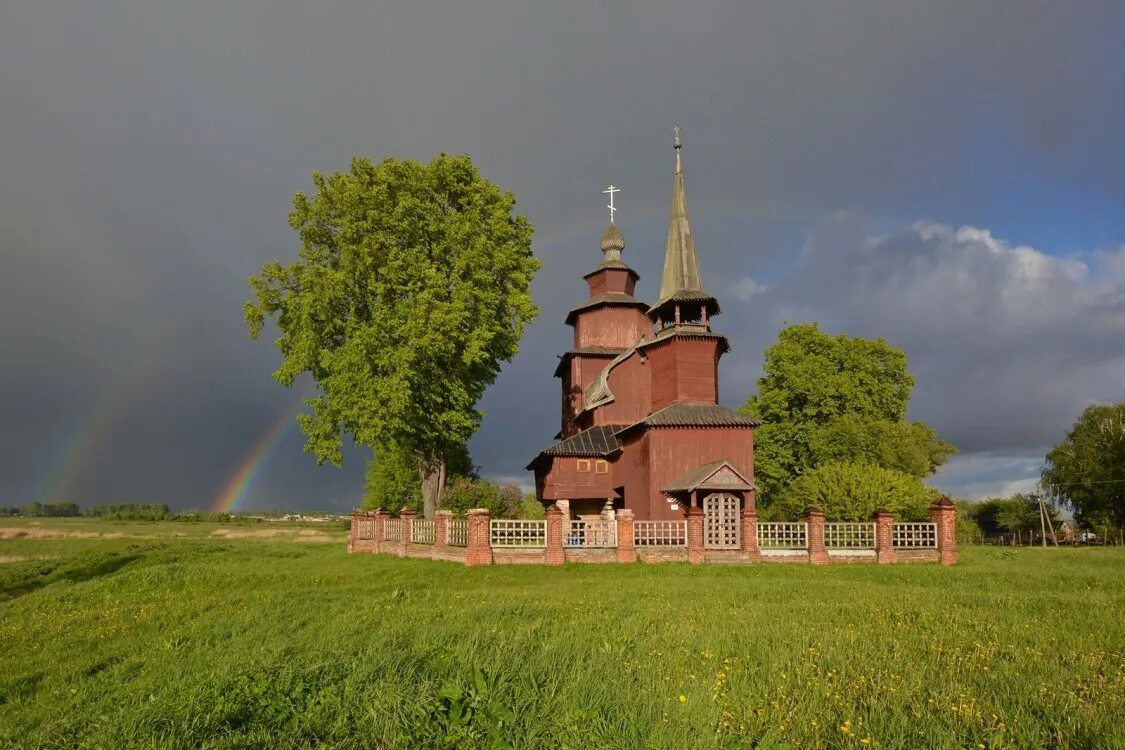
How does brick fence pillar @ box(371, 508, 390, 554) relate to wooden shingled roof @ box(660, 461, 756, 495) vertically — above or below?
below

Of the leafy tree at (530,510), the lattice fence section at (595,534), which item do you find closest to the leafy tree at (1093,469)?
the leafy tree at (530,510)

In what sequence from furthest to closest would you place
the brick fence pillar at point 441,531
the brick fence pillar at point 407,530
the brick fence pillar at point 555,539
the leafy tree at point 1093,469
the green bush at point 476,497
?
the leafy tree at point 1093,469 → the green bush at point 476,497 → the brick fence pillar at point 407,530 → the brick fence pillar at point 441,531 → the brick fence pillar at point 555,539

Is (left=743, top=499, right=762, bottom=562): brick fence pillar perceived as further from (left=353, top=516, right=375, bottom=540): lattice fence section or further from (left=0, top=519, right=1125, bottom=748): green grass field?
(left=353, top=516, right=375, bottom=540): lattice fence section

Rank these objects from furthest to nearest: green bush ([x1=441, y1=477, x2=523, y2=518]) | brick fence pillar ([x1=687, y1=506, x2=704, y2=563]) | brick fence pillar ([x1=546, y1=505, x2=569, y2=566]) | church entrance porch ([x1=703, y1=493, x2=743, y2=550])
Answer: green bush ([x1=441, y1=477, x2=523, y2=518]) < church entrance porch ([x1=703, y1=493, x2=743, y2=550]) < brick fence pillar ([x1=687, y1=506, x2=704, y2=563]) < brick fence pillar ([x1=546, y1=505, x2=569, y2=566])

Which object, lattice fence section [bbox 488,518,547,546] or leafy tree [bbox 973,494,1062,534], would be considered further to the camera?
leafy tree [bbox 973,494,1062,534]

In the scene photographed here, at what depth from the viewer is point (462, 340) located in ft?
85.4

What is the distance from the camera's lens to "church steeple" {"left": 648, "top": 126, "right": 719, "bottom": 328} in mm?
31078

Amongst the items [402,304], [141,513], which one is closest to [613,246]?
[402,304]

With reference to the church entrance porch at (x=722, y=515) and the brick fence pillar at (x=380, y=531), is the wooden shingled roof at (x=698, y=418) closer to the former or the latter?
the church entrance porch at (x=722, y=515)

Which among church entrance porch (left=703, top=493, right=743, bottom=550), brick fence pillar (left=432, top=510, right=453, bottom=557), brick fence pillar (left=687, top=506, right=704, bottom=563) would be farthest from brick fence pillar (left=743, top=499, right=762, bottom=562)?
brick fence pillar (left=432, top=510, right=453, bottom=557)

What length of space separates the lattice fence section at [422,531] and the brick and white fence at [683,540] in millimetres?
372

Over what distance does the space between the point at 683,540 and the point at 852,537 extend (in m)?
5.78

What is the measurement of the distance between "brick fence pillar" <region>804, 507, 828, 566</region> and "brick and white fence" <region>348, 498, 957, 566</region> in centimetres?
3

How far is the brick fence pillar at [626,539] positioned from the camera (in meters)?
21.7
